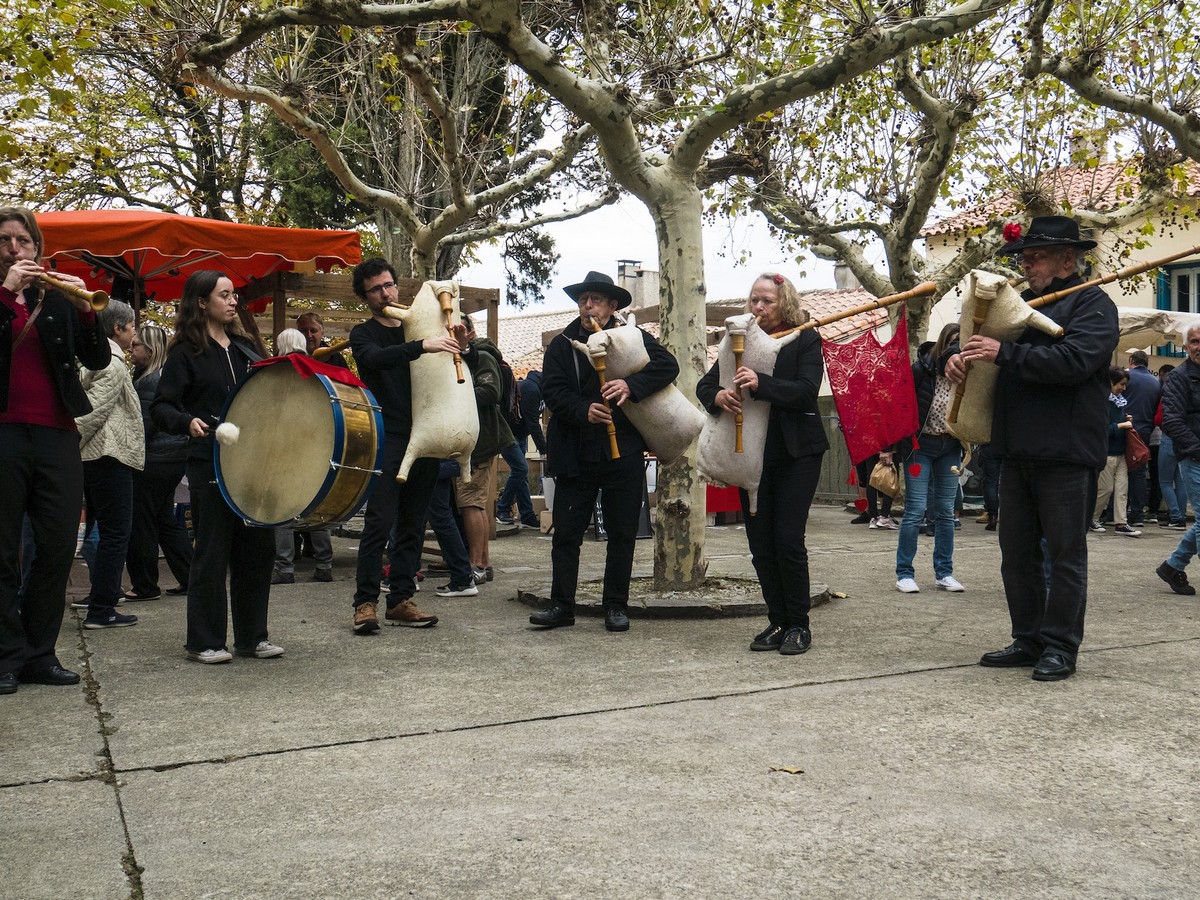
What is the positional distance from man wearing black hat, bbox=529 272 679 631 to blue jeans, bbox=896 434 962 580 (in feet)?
8.65

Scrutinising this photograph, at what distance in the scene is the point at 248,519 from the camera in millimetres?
5613

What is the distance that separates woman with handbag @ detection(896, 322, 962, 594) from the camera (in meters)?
8.61

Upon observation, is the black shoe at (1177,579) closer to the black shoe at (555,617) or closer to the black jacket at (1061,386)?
the black jacket at (1061,386)

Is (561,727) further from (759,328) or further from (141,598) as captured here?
(141,598)

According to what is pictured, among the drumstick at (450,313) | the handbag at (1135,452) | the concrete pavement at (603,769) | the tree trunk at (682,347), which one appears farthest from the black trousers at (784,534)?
the handbag at (1135,452)

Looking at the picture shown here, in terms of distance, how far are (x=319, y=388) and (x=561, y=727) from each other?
2099 mm

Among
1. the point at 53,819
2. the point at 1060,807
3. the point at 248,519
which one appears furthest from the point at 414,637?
the point at 1060,807

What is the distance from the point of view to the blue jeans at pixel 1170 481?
13875mm

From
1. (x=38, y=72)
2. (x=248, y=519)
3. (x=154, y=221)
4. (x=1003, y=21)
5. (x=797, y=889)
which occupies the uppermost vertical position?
(x=1003, y=21)

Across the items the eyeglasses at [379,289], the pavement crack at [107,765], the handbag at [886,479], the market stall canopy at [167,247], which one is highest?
the market stall canopy at [167,247]

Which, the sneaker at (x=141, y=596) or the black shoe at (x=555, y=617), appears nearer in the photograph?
the black shoe at (x=555, y=617)

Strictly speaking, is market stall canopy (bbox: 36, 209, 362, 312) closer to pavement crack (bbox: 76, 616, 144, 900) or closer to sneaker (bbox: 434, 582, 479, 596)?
sneaker (bbox: 434, 582, 479, 596)

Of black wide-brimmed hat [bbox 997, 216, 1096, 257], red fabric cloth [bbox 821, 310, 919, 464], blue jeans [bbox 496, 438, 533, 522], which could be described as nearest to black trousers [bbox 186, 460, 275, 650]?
black wide-brimmed hat [bbox 997, 216, 1096, 257]

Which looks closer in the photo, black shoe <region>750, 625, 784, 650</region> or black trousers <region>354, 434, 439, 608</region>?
black shoe <region>750, 625, 784, 650</region>
